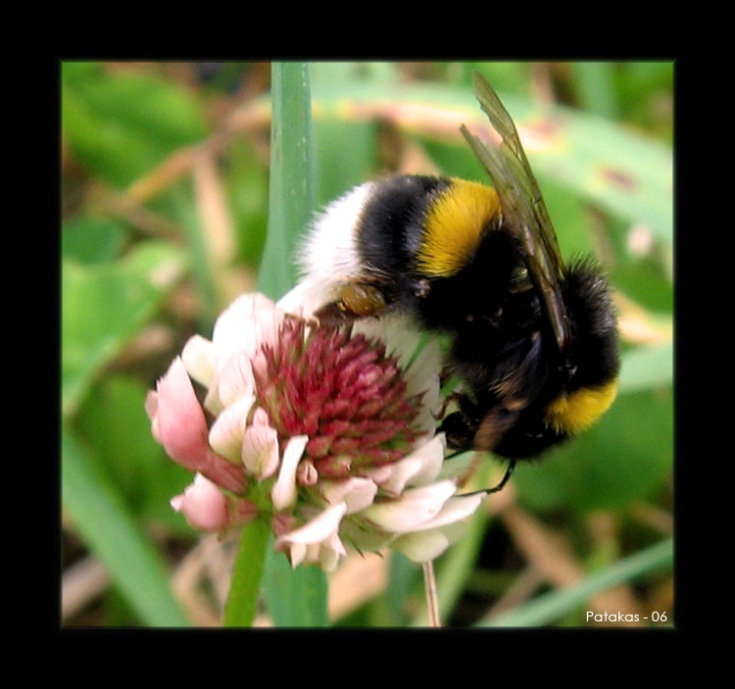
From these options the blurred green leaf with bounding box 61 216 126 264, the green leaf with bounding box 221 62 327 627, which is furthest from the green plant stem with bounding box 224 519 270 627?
the blurred green leaf with bounding box 61 216 126 264

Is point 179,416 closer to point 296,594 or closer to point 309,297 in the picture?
point 309,297

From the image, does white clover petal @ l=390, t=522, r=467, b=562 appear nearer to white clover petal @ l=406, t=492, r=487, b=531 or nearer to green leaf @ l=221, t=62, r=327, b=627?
white clover petal @ l=406, t=492, r=487, b=531

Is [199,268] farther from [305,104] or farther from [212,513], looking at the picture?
[212,513]

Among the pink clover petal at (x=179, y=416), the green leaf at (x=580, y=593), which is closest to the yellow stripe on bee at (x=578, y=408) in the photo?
the pink clover petal at (x=179, y=416)

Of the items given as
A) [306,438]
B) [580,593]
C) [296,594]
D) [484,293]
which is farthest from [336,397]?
[580,593]
